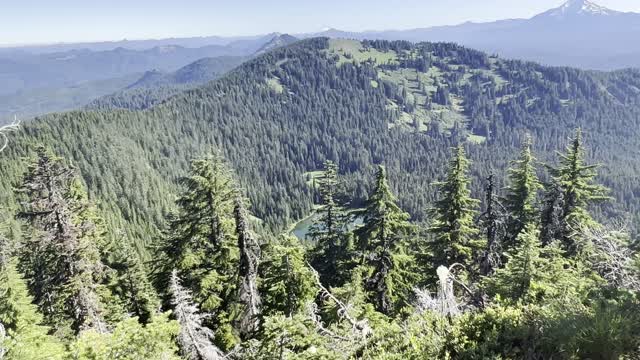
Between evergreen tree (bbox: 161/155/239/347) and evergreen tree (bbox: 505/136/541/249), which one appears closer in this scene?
evergreen tree (bbox: 161/155/239/347)

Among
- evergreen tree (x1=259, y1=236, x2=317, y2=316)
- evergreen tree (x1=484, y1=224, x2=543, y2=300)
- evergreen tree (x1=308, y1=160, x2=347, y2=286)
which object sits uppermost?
evergreen tree (x1=484, y1=224, x2=543, y2=300)

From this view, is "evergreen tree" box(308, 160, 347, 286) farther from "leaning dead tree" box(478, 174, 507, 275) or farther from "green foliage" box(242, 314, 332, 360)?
"green foliage" box(242, 314, 332, 360)

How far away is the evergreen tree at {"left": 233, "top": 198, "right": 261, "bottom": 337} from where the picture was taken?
21984 millimetres

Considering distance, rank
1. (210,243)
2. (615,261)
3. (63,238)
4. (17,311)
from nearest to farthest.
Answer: (615,261) → (63,238) → (17,311) → (210,243)

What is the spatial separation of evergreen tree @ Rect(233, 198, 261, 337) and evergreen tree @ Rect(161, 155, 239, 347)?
0.85m

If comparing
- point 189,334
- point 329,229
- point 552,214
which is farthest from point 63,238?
point 552,214

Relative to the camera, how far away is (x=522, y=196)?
95.3 feet

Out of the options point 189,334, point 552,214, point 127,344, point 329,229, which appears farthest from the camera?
point 329,229

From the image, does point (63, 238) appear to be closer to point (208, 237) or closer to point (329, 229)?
point (208, 237)

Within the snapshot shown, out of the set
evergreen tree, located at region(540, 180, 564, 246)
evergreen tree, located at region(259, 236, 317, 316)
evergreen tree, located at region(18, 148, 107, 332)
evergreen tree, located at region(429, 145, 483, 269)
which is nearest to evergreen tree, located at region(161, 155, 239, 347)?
evergreen tree, located at region(259, 236, 317, 316)

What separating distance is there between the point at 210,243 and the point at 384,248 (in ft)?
31.7

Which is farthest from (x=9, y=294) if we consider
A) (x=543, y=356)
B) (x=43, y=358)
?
(x=543, y=356)

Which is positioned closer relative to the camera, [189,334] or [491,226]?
[189,334]

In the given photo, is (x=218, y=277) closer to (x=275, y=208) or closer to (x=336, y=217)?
(x=336, y=217)
